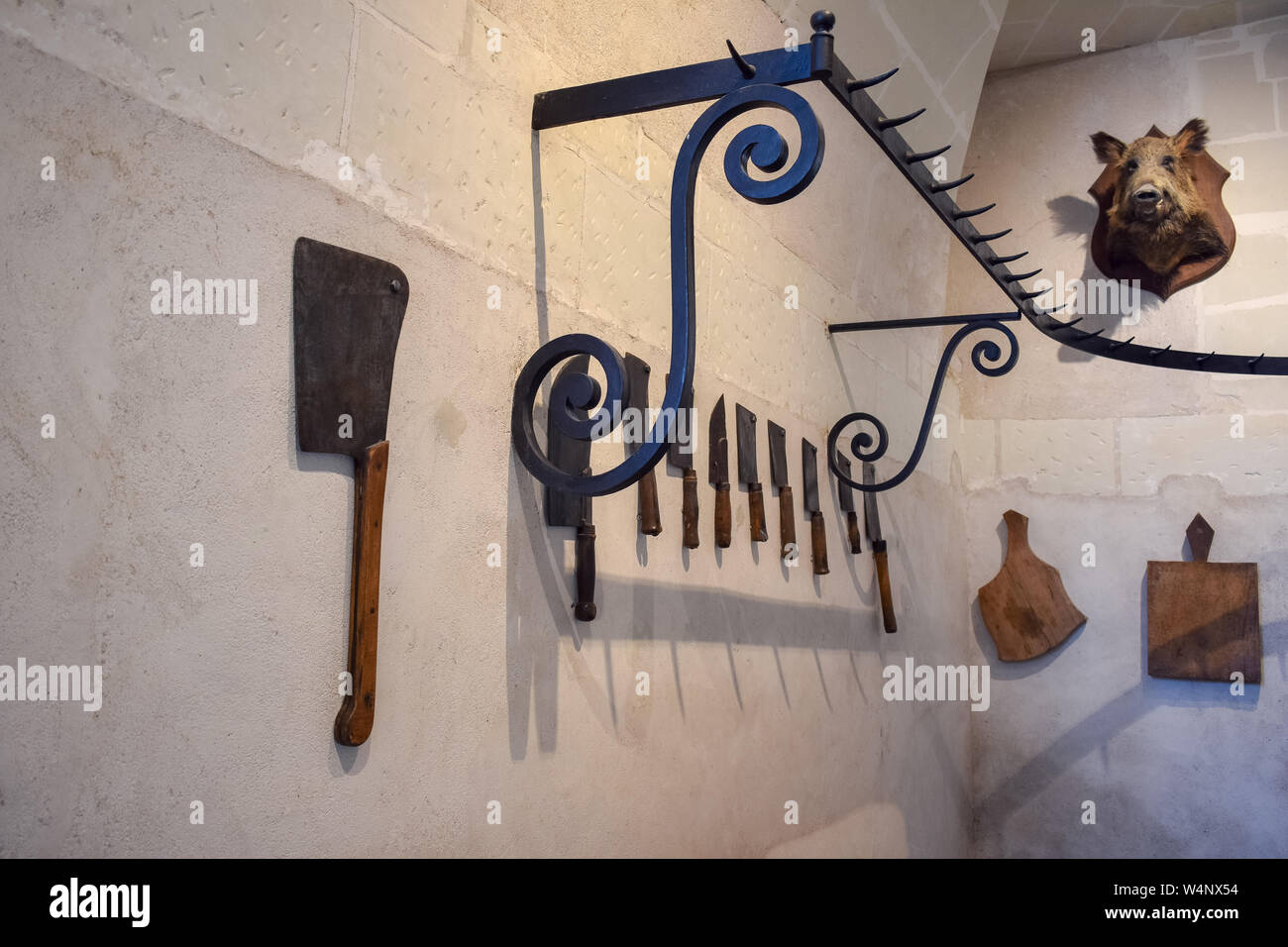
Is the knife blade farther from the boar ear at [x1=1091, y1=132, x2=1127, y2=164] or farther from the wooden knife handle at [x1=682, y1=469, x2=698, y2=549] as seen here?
the boar ear at [x1=1091, y1=132, x2=1127, y2=164]

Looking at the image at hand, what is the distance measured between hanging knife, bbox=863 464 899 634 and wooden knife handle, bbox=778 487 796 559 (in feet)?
1.64

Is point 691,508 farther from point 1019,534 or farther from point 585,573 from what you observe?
point 1019,534

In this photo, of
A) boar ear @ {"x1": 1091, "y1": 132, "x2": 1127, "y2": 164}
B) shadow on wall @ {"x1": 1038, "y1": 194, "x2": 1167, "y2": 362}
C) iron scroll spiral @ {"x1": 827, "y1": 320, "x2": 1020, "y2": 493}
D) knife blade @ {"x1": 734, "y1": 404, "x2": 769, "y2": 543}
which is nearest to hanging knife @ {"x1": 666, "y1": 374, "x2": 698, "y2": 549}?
knife blade @ {"x1": 734, "y1": 404, "x2": 769, "y2": 543}

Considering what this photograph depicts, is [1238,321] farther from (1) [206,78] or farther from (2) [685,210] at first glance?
(1) [206,78]

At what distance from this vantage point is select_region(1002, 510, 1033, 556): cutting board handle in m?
2.88

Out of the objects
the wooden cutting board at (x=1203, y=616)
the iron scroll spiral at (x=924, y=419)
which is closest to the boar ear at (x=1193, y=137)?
the wooden cutting board at (x=1203, y=616)

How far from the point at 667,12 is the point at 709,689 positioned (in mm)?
1000

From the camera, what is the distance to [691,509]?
142cm

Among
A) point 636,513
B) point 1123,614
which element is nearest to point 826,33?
point 636,513

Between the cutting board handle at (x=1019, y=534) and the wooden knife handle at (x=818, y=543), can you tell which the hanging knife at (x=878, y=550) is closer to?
the wooden knife handle at (x=818, y=543)

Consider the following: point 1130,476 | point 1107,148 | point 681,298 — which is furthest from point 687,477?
point 1107,148

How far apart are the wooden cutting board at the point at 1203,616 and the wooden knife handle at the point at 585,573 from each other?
7.07 ft

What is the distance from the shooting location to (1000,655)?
2869 millimetres

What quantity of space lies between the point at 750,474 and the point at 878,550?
0.72 meters
